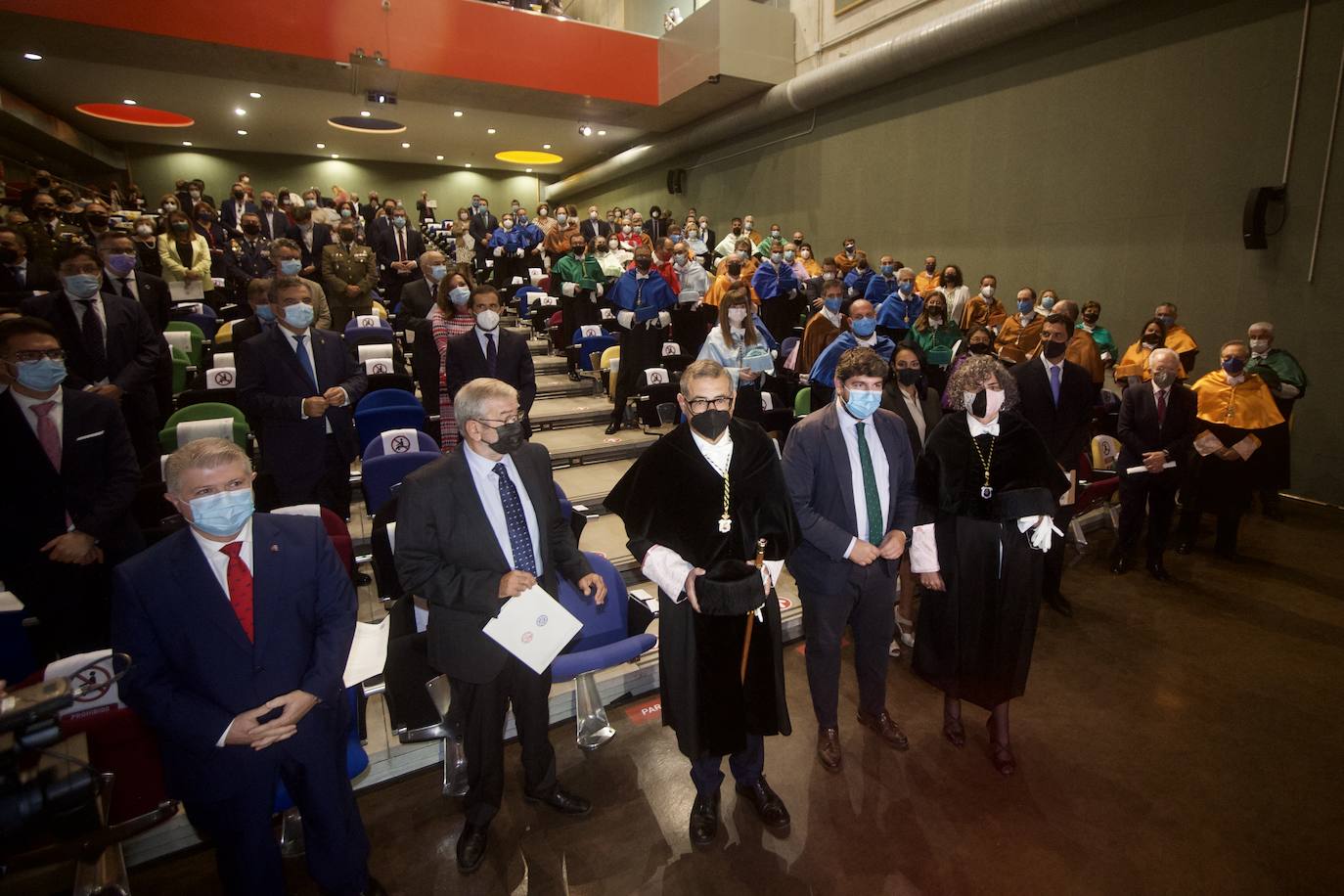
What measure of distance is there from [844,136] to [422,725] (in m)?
13.3

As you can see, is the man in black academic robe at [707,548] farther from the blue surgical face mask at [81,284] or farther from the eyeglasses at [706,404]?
the blue surgical face mask at [81,284]

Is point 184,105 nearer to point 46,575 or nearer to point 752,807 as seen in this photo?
point 46,575

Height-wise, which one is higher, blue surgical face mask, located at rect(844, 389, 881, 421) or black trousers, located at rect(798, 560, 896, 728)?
blue surgical face mask, located at rect(844, 389, 881, 421)

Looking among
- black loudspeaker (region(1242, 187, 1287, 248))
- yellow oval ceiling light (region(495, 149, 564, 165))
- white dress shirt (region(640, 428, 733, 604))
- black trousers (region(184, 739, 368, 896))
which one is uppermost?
yellow oval ceiling light (region(495, 149, 564, 165))

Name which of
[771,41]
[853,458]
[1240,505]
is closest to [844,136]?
[771,41]

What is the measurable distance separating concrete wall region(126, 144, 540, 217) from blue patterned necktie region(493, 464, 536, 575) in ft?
74.2

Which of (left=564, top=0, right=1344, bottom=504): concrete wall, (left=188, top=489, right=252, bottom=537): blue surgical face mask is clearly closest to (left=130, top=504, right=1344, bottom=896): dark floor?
(left=188, top=489, right=252, bottom=537): blue surgical face mask

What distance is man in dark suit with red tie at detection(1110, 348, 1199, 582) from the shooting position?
4.95 meters

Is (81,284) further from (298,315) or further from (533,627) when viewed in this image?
(533,627)

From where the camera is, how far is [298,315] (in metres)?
3.93

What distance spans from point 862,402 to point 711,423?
2.68ft

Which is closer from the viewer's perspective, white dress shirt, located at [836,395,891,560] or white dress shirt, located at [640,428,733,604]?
white dress shirt, located at [640,428,733,604]

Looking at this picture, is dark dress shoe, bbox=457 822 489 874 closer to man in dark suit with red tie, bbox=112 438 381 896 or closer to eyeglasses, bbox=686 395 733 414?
man in dark suit with red tie, bbox=112 438 381 896

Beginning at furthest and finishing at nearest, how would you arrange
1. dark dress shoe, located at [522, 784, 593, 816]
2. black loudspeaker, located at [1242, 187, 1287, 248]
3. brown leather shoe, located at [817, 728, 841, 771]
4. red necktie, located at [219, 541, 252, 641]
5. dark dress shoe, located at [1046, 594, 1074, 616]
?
black loudspeaker, located at [1242, 187, 1287, 248] → dark dress shoe, located at [1046, 594, 1074, 616] → brown leather shoe, located at [817, 728, 841, 771] → dark dress shoe, located at [522, 784, 593, 816] → red necktie, located at [219, 541, 252, 641]
